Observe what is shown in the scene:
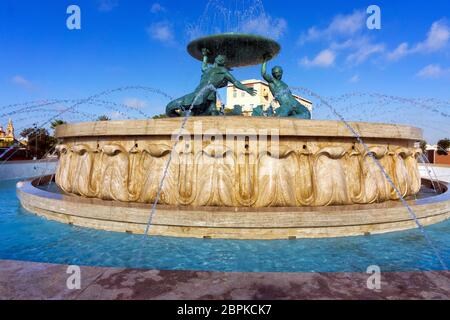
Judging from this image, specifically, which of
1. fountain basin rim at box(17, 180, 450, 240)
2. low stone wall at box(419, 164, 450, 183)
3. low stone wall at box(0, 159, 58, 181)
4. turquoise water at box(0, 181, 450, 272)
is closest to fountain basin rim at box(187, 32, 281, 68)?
fountain basin rim at box(17, 180, 450, 240)

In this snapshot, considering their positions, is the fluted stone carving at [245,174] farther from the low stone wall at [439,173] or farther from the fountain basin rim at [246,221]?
the low stone wall at [439,173]

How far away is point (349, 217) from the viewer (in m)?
5.39

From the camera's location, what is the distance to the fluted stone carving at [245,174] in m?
5.90

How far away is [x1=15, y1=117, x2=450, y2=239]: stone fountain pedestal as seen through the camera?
5.27m

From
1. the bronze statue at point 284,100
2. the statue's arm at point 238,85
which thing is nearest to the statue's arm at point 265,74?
the bronze statue at point 284,100

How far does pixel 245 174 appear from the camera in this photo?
5.93m

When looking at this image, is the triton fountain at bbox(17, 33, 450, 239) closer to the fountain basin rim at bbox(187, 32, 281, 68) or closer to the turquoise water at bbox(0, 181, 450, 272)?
the turquoise water at bbox(0, 181, 450, 272)

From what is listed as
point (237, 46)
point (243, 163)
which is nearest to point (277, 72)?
point (237, 46)

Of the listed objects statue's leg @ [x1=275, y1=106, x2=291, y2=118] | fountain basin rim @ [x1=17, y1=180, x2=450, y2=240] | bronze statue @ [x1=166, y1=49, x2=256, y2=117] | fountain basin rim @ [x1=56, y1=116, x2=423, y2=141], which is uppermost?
bronze statue @ [x1=166, y1=49, x2=256, y2=117]

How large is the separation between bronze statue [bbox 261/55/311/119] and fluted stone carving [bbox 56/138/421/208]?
7.43 ft

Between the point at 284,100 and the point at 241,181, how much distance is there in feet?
11.3

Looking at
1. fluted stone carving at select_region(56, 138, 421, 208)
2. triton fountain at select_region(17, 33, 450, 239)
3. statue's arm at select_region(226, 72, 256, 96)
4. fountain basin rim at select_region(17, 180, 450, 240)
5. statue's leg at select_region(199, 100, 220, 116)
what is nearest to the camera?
fountain basin rim at select_region(17, 180, 450, 240)

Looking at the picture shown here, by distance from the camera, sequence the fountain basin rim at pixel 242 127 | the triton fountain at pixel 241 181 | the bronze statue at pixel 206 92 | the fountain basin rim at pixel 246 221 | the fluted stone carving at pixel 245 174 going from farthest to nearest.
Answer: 1. the bronze statue at pixel 206 92
2. the fluted stone carving at pixel 245 174
3. the fountain basin rim at pixel 242 127
4. the triton fountain at pixel 241 181
5. the fountain basin rim at pixel 246 221

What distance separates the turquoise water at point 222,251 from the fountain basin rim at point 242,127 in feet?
6.37
